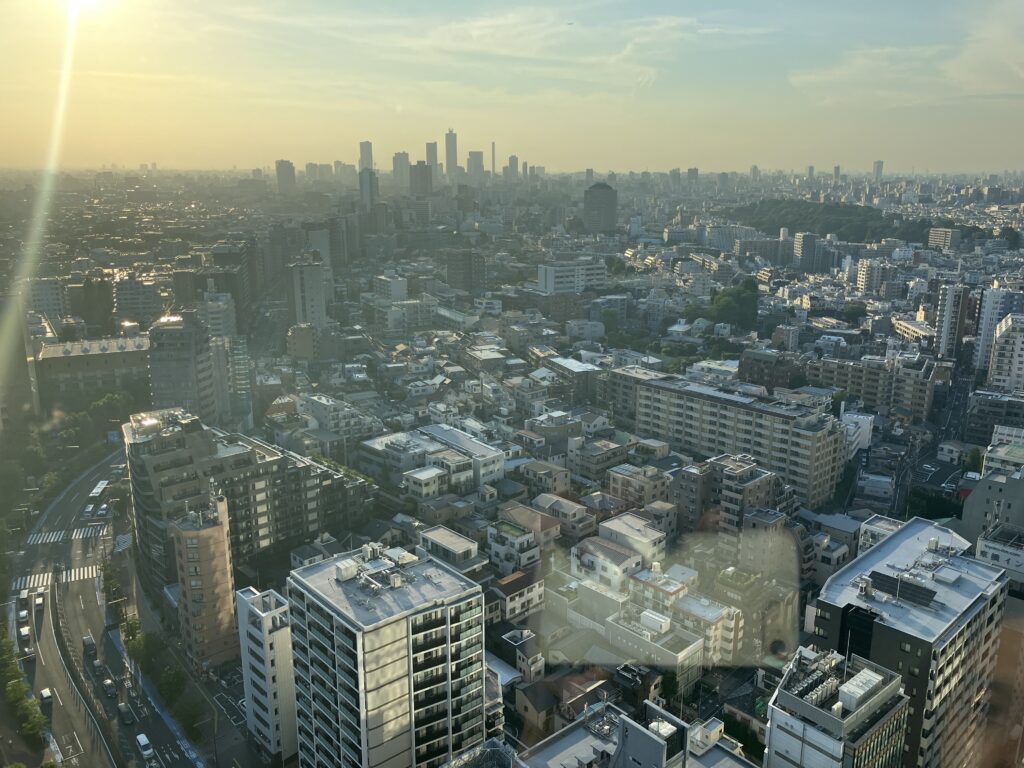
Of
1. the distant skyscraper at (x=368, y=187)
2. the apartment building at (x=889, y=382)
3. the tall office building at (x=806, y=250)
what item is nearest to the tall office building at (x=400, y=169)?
the distant skyscraper at (x=368, y=187)

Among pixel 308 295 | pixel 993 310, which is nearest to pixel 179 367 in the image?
pixel 308 295

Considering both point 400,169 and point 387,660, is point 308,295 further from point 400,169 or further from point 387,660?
point 400,169

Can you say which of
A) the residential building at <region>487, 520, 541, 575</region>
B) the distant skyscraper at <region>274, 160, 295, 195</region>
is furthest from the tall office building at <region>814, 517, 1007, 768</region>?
the distant skyscraper at <region>274, 160, 295, 195</region>

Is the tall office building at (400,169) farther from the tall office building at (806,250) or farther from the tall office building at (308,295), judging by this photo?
the tall office building at (308,295)

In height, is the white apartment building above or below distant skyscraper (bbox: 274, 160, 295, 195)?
below

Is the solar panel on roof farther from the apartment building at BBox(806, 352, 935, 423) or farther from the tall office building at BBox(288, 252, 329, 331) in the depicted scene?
the tall office building at BBox(288, 252, 329, 331)

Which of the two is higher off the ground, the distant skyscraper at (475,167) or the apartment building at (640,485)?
the distant skyscraper at (475,167)

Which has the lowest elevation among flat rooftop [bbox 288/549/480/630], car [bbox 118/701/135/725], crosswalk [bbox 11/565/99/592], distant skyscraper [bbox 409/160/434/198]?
car [bbox 118/701/135/725]
